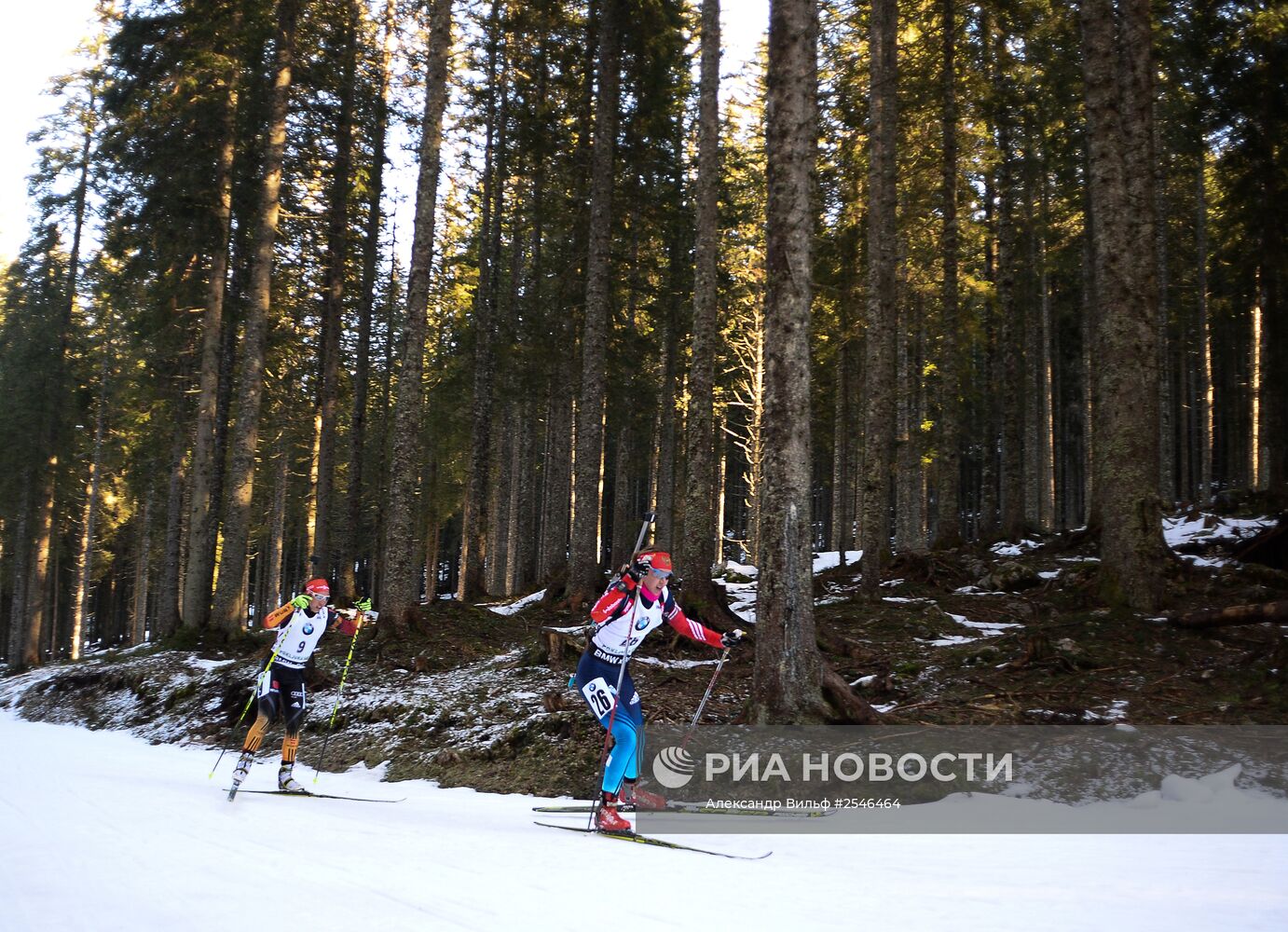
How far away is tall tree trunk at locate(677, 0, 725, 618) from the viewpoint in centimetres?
1318

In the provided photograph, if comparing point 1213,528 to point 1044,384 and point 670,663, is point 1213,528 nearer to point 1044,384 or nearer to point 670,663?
point 670,663

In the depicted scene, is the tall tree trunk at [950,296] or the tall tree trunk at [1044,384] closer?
the tall tree trunk at [950,296]

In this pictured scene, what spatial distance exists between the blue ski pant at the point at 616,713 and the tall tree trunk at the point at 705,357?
545 cm

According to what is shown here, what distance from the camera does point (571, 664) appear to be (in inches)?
495

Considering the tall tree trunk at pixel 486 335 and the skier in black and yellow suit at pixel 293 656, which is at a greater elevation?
the tall tree trunk at pixel 486 335

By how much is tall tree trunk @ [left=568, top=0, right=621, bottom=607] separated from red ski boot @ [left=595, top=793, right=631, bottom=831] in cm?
959

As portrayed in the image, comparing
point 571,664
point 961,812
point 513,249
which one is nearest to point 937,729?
point 961,812

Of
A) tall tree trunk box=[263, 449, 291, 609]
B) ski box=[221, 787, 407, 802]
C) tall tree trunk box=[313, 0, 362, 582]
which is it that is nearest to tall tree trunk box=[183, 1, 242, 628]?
tall tree trunk box=[313, 0, 362, 582]

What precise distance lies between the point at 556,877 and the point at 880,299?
12606mm

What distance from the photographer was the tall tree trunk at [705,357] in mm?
13180

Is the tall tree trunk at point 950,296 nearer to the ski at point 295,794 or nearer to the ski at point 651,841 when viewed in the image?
the ski at point 651,841

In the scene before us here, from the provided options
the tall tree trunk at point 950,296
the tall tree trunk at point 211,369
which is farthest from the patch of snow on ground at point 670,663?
the tall tree trunk at point 211,369

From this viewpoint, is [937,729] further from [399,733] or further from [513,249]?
[513,249]

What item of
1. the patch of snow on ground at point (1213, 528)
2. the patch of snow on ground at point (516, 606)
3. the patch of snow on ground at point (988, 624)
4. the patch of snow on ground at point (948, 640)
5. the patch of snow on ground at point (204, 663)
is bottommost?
the patch of snow on ground at point (204, 663)
